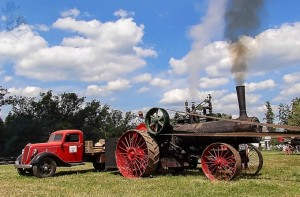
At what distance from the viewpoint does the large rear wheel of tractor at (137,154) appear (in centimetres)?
1442

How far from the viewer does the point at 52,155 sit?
55.4 feet

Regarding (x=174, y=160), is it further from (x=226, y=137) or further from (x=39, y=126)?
(x=39, y=126)

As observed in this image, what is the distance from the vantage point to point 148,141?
1465 cm

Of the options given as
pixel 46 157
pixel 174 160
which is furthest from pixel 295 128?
pixel 46 157

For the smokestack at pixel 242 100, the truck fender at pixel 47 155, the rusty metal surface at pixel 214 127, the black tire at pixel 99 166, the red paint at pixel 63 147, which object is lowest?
the black tire at pixel 99 166

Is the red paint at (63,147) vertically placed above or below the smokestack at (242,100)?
below

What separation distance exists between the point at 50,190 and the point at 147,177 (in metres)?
3.93

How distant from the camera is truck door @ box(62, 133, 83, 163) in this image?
17531mm

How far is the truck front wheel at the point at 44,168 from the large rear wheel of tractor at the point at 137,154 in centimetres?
287

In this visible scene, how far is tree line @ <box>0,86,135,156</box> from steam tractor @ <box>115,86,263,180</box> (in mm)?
48137

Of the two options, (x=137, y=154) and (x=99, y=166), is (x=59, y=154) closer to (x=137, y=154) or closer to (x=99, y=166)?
(x=99, y=166)

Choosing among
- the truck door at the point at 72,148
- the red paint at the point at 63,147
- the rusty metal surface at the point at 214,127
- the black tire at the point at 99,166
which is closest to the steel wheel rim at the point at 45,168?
the red paint at the point at 63,147

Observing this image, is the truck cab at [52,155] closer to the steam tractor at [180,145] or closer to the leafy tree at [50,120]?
the steam tractor at [180,145]

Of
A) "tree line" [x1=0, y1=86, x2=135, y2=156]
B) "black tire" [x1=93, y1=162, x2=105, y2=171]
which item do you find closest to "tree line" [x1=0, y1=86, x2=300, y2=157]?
"tree line" [x1=0, y1=86, x2=135, y2=156]
